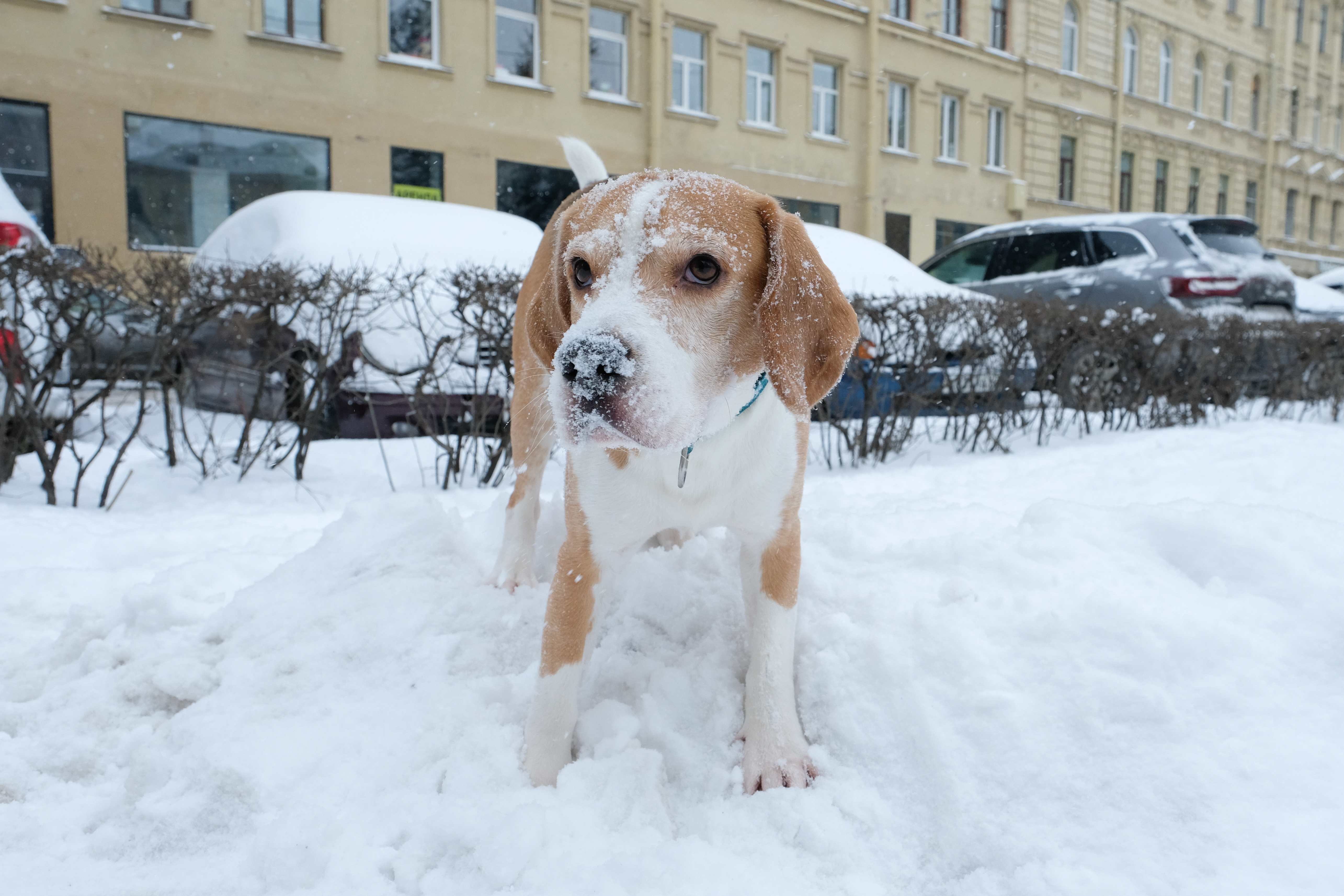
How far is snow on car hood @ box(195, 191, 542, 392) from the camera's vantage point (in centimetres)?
466

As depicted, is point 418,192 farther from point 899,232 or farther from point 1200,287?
point 1200,287

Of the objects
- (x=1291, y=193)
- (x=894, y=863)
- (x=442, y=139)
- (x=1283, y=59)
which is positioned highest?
(x=1283, y=59)

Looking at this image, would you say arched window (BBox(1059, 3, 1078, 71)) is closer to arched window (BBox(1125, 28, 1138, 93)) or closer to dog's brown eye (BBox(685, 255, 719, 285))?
arched window (BBox(1125, 28, 1138, 93))

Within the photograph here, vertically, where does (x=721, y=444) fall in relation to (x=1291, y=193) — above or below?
below

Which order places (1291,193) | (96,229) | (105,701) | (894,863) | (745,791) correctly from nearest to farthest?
(894,863) → (745,791) → (105,701) → (96,229) → (1291,193)

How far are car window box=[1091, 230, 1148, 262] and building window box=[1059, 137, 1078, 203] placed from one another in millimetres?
16115

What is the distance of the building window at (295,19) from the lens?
505 inches

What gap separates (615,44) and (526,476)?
14841 millimetres

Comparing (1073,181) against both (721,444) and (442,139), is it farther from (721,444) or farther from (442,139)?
(721,444)

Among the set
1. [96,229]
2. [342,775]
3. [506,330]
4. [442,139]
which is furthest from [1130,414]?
[96,229]

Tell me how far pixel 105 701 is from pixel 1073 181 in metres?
25.4

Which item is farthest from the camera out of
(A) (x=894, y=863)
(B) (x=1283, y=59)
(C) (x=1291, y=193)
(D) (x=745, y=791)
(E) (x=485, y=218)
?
(C) (x=1291, y=193)

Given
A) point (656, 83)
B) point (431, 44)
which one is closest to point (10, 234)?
point (431, 44)

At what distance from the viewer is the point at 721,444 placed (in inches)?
77.6
